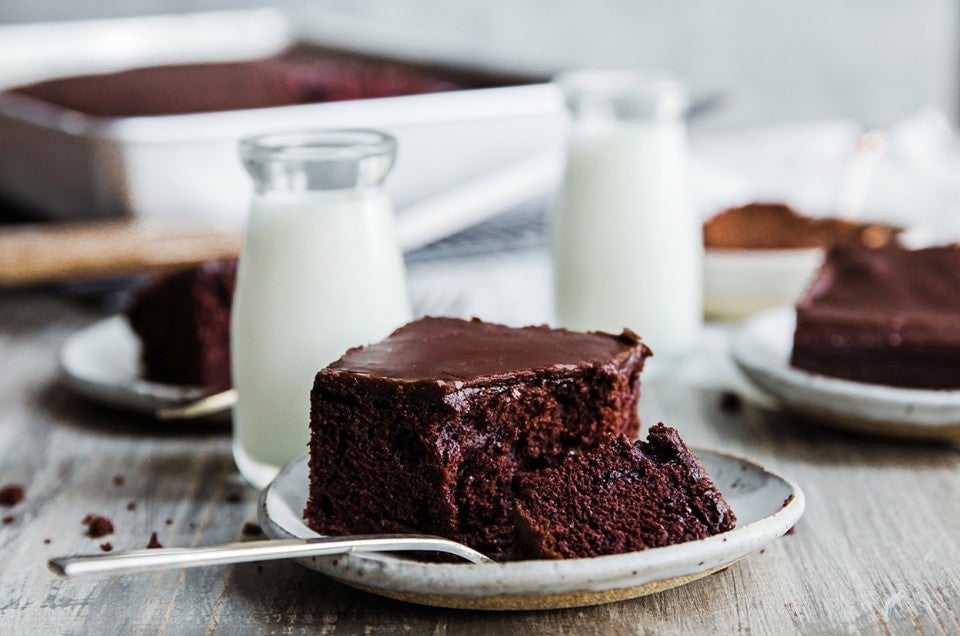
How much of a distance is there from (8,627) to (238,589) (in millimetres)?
202

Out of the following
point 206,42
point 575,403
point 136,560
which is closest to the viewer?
point 136,560

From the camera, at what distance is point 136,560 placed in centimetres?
93

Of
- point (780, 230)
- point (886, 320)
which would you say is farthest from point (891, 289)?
point (780, 230)

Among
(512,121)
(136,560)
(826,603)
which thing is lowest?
(826,603)

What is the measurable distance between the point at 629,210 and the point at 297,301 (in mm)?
617

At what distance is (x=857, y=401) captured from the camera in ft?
4.75

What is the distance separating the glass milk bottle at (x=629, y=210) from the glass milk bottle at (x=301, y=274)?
49cm

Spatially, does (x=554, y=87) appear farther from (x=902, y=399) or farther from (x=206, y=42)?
(x=206, y=42)

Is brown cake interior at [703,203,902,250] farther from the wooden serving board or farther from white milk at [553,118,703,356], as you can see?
the wooden serving board

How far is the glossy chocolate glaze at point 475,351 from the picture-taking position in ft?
3.69

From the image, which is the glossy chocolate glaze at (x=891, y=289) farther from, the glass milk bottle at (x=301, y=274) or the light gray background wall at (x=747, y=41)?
the light gray background wall at (x=747, y=41)

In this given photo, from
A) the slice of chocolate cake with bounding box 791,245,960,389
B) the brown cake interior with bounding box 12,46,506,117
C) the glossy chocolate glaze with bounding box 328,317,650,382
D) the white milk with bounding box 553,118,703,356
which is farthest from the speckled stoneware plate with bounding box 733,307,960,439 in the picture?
the brown cake interior with bounding box 12,46,506,117

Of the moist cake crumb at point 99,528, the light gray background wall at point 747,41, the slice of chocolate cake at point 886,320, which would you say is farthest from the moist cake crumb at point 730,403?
the light gray background wall at point 747,41

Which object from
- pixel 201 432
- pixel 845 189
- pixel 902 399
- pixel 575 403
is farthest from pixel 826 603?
pixel 845 189
